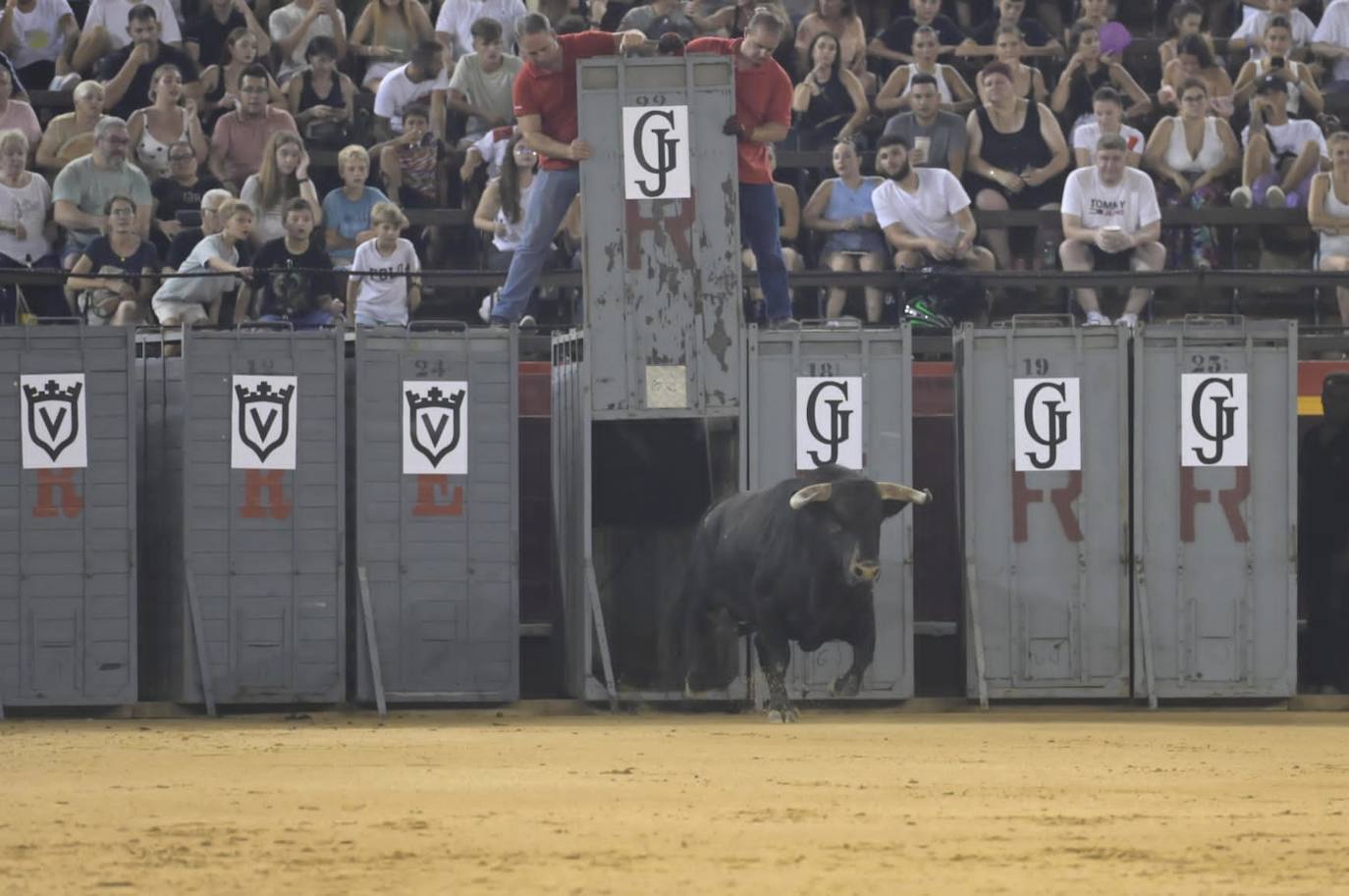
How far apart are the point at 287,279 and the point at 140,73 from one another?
3876mm

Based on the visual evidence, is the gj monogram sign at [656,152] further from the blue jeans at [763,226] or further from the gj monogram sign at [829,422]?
the gj monogram sign at [829,422]

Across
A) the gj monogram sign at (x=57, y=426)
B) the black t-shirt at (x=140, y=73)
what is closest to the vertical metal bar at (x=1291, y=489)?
the gj monogram sign at (x=57, y=426)

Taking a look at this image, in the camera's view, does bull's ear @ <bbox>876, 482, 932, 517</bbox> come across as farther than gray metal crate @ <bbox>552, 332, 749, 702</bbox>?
No

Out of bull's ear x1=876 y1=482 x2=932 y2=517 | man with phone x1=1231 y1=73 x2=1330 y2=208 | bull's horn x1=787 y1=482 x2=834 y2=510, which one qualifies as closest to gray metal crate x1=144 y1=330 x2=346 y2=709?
bull's horn x1=787 y1=482 x2=834 y2=510

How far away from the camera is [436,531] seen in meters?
18.6

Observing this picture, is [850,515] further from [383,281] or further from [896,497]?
[383,281]

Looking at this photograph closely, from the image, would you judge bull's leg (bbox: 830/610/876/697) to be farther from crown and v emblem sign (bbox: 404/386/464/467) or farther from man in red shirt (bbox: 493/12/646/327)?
man in red shirt (bbox: 493/12/646/327)

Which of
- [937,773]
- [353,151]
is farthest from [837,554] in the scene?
[353,151]

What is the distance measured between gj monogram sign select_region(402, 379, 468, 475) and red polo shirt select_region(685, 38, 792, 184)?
2.49 meters

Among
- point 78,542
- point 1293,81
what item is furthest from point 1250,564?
point 78,542

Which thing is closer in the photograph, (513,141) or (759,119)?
(759,119)

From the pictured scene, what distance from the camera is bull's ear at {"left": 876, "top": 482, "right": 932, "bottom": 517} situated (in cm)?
1750

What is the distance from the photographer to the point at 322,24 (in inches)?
926

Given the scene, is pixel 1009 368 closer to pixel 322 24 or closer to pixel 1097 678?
pixel 1097 678
